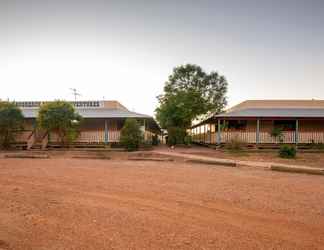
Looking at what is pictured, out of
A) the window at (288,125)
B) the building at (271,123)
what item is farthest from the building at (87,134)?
the window at (288,125)

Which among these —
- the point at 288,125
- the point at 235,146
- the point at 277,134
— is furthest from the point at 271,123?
the point at 235,146

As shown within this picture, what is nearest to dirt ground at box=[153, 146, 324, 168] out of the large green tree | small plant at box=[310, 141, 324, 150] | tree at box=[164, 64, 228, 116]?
small plant at box=[310, 141, 324, 150]

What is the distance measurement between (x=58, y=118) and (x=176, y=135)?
1033cm

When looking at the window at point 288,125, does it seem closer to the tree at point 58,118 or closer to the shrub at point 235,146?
the shrub at point 235,146

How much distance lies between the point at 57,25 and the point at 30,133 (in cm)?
943

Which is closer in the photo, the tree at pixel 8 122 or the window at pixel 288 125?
the tree at pixel 8 122

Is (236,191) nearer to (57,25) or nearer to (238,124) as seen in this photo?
(238,124)

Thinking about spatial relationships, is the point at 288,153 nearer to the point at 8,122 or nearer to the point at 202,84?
the point at 202,84

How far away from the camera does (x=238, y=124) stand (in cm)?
1991

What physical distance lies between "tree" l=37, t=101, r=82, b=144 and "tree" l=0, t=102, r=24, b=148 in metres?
2.34

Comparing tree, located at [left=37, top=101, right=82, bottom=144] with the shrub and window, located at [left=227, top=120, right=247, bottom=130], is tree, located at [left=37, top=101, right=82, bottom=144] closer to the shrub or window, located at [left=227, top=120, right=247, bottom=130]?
the shrub

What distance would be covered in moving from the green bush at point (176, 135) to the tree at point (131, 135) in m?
4.59

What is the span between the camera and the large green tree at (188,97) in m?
20.0

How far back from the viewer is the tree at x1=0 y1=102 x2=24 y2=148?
15852 millimetres
